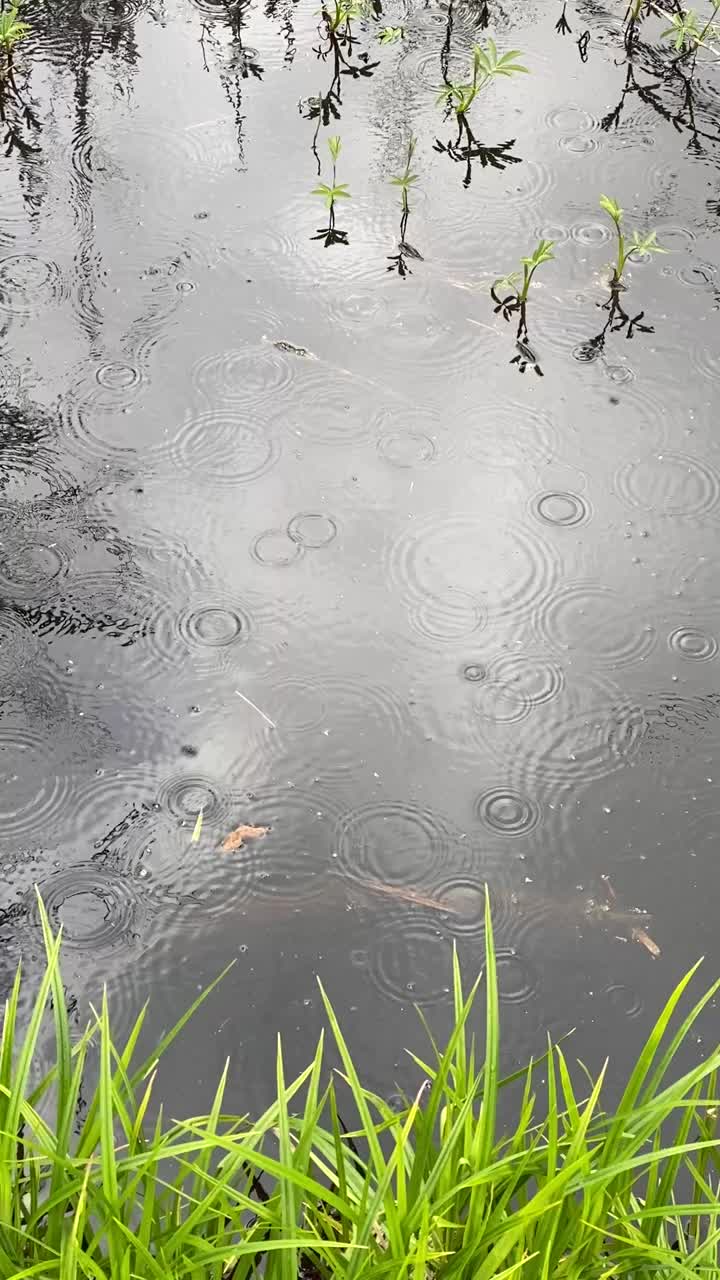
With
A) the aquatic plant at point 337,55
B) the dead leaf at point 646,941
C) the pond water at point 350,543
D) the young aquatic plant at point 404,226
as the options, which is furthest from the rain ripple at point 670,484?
the aquatic plant at point 337,55

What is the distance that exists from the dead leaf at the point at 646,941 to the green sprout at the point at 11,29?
255 centimetres

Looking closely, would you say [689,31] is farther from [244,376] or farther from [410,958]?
[410,958]

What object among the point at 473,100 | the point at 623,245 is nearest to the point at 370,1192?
the point at 623,245

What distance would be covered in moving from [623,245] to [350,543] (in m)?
1.03

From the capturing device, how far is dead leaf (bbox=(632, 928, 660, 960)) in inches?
68.5

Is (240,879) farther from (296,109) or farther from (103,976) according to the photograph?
(296,109)

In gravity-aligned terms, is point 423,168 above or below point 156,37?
below

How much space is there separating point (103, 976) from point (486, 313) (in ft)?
5.17

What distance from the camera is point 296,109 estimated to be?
2.96m

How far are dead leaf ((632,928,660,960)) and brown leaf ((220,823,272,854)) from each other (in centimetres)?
56

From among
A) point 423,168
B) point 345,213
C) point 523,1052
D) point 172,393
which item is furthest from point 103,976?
point 423,168

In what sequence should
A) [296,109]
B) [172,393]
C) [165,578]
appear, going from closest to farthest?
1. [165,578]
2. [172,393]
3. [296,109]

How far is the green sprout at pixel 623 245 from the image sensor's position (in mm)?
2568

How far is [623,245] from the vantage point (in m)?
2.62
